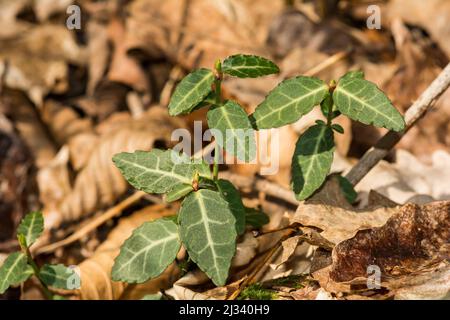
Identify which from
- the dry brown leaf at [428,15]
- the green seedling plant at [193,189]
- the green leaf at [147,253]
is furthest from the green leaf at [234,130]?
the dry brown leaf at [428,15]

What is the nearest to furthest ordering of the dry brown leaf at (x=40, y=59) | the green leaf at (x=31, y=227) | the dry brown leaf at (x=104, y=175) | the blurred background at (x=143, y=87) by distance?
the green leaf at (x=31, y=227) → the blurred background at (x=143, y=87) → the dry brown leaf at (x=104, y=175) → the dry brown leaf at (x=40, y=59)

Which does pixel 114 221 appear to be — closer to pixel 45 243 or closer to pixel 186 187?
pixel 45 243

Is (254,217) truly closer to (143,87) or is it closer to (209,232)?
(209,232)

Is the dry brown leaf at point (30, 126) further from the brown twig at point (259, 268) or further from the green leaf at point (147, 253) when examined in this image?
the brown twig at point (259, 268)

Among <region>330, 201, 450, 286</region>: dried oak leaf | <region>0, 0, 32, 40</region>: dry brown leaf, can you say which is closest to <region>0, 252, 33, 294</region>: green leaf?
<region>330, 201, 450, 286</region>: dried oak leaf

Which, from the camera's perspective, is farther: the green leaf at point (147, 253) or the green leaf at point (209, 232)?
the green leaf at point (147, 253)

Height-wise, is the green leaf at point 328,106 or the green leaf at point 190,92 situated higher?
the green leaf at point 190,92

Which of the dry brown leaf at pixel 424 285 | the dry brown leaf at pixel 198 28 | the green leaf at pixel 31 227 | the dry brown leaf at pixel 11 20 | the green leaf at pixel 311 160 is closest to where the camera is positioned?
the dry brown leaf at pixel 424 285
